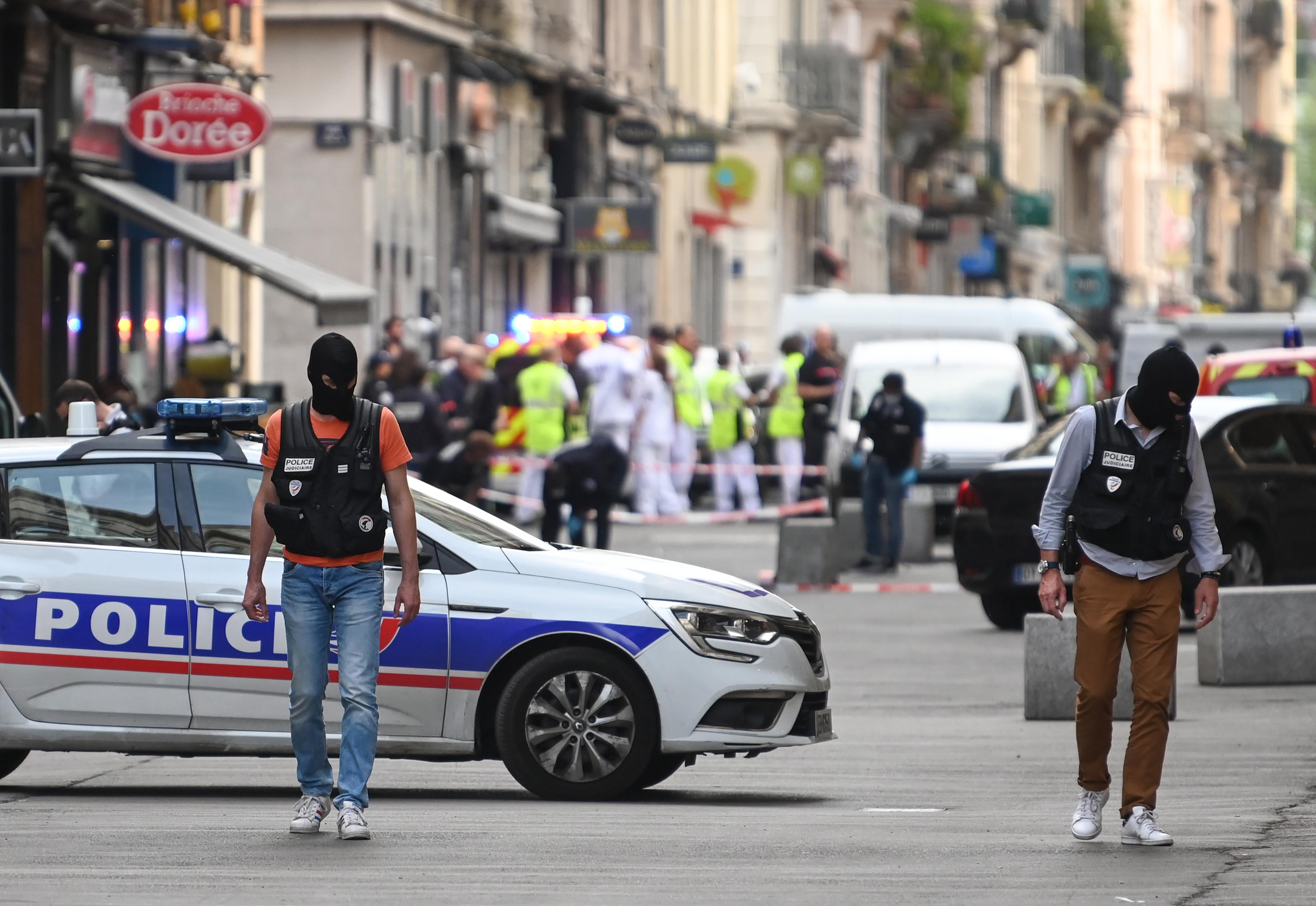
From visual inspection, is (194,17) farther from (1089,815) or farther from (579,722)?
(1089,815)

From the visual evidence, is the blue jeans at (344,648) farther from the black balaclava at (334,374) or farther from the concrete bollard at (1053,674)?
the concrete bollard at (1053,674)

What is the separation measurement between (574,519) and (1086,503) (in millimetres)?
14108

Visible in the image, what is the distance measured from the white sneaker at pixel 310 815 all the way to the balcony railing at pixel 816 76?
46.3m

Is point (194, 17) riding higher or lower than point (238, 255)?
higher

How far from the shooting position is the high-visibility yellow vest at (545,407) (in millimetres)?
28703

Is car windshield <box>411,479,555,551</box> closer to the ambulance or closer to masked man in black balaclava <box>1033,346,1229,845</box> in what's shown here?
masked man in black balaclava <box>1033,346,1229,845</box>

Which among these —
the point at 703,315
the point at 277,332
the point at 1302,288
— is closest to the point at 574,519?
the point at 277,332

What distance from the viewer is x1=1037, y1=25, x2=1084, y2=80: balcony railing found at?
281ft

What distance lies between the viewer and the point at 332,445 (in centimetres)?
1013

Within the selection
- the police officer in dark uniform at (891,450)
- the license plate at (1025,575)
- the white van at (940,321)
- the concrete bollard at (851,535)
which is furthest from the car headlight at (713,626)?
the white van at (940,321)

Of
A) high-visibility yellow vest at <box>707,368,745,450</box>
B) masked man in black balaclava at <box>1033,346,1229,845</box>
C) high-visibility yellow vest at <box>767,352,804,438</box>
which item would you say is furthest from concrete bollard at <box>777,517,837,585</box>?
masked man in black balaclava at <box>1033,346,1229,845</box>

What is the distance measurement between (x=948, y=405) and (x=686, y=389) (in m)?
5.65

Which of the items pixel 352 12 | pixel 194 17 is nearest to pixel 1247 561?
pixel 194 17

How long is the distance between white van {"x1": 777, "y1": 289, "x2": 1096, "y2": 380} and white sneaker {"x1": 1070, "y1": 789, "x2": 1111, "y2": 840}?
25.0m
